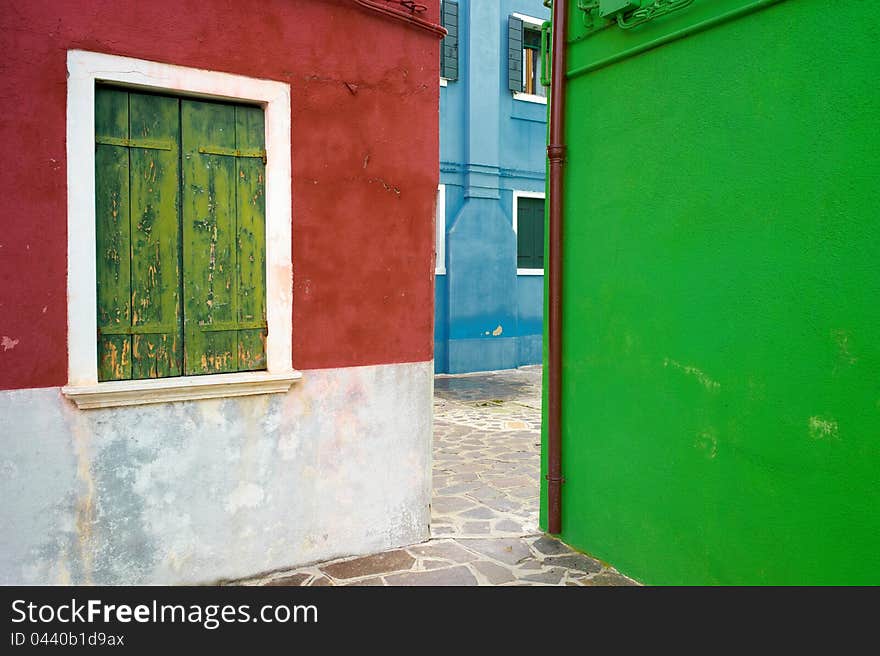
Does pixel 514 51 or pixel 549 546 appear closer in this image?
pixel 549 546

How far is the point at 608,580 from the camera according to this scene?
15.3 ft

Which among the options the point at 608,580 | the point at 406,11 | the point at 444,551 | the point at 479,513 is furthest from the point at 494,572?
the point at 406,11

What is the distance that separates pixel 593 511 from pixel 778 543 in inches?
59.2

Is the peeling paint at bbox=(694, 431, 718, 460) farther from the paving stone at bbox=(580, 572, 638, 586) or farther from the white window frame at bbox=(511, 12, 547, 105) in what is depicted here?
the white window frame at bbox=(511, 12, 547, 105)

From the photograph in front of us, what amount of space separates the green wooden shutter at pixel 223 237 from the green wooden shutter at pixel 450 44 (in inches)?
371

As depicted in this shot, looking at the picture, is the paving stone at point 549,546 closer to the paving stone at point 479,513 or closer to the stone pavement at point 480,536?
the stone pavement at point 480,536

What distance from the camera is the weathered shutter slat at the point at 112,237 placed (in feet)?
13.1

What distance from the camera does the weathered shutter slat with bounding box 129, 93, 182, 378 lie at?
13.5ft

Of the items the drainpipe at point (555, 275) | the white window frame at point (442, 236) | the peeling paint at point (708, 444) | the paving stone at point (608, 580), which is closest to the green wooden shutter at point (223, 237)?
the drainpipe at point (555, 275)

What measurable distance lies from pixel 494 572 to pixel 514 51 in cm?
1151

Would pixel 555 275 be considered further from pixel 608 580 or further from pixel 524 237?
pixel 524 237

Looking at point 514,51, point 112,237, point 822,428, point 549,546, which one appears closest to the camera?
point 822,428

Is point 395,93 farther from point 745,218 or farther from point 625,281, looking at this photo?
point 745,218

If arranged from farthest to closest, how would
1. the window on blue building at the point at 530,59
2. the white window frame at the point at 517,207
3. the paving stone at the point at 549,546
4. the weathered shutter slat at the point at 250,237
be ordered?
the window on blue building at the point at 530,59 < the white window frame at the point at 517,207 < the paving stone at the point at 549,546 < the weathered shutter slat at the point at 250,237
